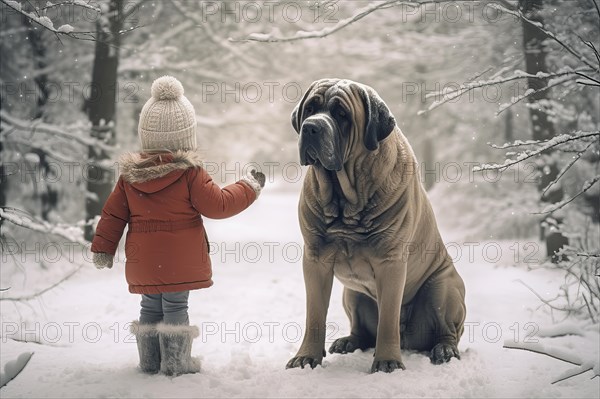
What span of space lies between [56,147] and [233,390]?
25.7 ft

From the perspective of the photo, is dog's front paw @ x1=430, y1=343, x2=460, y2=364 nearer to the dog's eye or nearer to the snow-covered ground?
the snow-covered ground

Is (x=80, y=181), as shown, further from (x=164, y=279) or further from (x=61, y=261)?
(x=164, y=279)

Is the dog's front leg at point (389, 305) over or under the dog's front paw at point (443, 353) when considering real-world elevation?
over

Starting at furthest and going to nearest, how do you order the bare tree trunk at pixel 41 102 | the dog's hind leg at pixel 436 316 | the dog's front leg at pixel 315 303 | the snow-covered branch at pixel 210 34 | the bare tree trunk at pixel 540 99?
1. the snow-covered branch at pixel 210 34
2. the bare tree trunk at pixel 41 102
3. the bare tree trunk at pixel 540 99
4. the dog's hind leg at pixel 436 316
5. the dog's front leg at pixel 315 303

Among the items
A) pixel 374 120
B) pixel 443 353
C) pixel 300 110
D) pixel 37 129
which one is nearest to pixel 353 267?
pixel 443 353

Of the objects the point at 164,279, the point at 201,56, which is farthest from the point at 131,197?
the point at 201,56

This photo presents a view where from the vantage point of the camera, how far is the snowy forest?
3.86m

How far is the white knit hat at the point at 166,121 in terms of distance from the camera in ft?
12.7

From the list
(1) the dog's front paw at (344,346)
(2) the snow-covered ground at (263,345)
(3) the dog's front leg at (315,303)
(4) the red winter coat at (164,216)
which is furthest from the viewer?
(1) the dog's front paw at (344,346)

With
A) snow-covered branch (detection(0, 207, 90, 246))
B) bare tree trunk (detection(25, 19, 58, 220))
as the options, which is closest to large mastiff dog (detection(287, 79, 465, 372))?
snow-covered branch (detection(0, 207, 90, 246))

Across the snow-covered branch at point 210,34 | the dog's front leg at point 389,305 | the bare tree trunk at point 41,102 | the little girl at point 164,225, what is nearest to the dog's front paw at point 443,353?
the dog's front leg at point 389,305

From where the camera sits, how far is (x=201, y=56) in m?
11.6

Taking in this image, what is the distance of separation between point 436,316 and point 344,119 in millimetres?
1614

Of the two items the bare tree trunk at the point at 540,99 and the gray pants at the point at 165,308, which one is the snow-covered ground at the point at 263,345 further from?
the bare tree trunk at the point at 540,99
